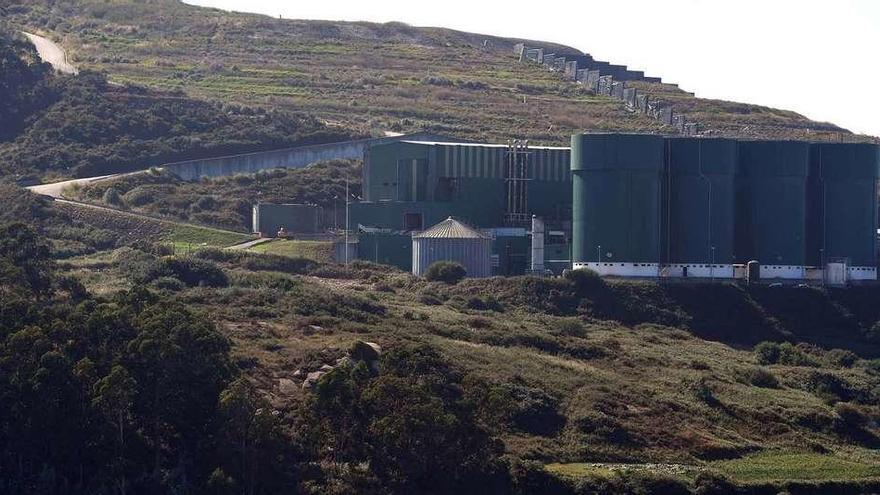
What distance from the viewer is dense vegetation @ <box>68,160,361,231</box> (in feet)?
324

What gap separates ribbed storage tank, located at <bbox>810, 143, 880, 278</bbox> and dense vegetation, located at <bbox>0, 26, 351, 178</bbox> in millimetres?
40303

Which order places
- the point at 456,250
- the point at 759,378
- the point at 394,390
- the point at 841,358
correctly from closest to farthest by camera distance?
the point at 394,390, the point at 759,378, the point at 841,358, the point at 456,250

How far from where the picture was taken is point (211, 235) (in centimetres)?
9356

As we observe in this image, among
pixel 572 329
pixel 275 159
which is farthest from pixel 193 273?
pixel 275 159

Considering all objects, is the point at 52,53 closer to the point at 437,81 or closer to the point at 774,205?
the point at 437,81

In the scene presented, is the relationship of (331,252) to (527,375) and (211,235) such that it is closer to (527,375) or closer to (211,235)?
(211,235)

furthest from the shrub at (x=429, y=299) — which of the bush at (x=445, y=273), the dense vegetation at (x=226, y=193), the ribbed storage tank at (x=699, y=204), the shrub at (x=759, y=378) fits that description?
the dense vegetation at (x=226, y=193)

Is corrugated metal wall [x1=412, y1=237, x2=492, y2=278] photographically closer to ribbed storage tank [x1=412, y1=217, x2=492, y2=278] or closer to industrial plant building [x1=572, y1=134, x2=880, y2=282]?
ribbed storage tank [x1=412, y1=217, x2=492, y2=278]

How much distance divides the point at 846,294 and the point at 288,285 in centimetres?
2680

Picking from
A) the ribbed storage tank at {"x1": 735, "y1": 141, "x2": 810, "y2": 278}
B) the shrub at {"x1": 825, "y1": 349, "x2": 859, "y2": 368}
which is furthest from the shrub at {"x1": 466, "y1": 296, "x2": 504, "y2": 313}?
the ribbed storage tank at {"x1": 735, "y1": 141, "x2": 810, "y2": 278}

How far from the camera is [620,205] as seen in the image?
83.1 m

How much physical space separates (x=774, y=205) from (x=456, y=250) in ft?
49.9

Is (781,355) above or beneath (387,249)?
beneath

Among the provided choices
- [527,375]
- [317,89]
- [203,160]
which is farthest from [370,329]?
[317,89]
